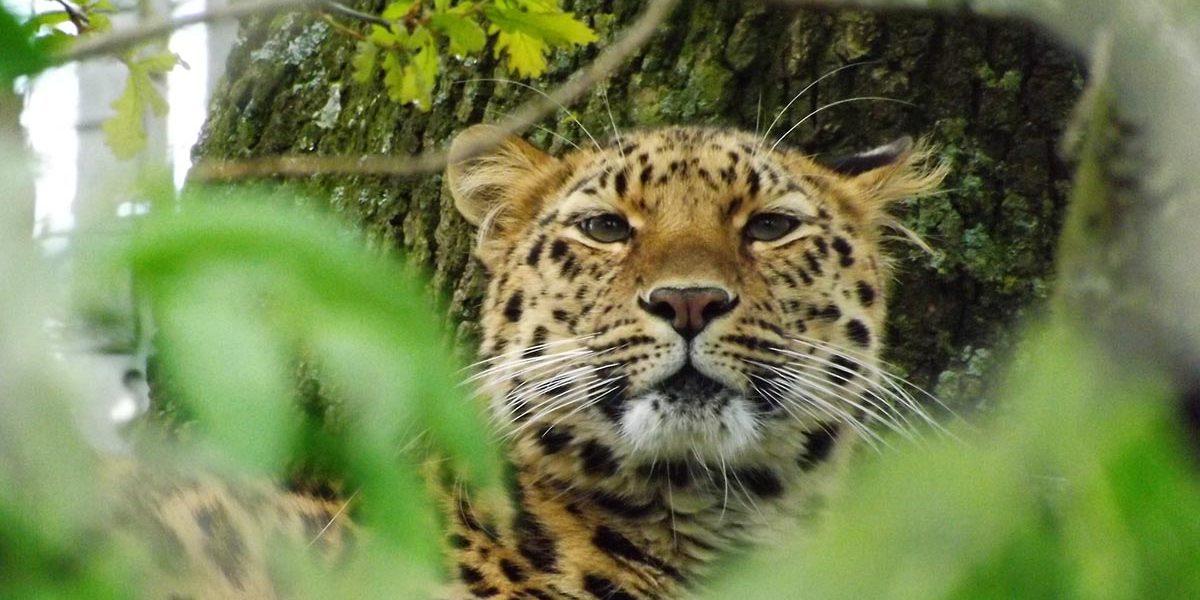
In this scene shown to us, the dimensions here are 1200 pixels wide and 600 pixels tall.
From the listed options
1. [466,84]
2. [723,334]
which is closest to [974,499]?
[723,334]

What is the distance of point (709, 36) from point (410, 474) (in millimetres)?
2447

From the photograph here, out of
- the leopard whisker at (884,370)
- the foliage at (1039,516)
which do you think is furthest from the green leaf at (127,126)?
the foliage at (1039,516)

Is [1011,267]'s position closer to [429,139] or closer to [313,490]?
[429,139]

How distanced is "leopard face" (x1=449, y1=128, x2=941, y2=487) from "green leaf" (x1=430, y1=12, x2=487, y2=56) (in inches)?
14.9

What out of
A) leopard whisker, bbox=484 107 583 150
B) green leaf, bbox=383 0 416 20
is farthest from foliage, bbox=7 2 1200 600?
leopard whisker, bbox=484 107 583 150

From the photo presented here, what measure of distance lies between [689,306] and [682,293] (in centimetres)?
4

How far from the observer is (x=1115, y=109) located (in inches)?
68.7

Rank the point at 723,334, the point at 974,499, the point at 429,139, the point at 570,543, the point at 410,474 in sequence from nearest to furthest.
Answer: the point at 974,499
the point at 410,474
the point at 723,334
the point at 570,543
the point at 429,139

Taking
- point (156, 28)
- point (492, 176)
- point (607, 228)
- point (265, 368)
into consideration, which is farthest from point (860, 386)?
point (265, 368)

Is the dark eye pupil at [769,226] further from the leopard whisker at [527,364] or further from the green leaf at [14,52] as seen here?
the green leaf at [14,52]

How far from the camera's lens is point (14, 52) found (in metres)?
1.09

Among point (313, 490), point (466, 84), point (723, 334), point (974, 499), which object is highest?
point (466, 84)

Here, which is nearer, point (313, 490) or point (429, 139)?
point (313, 490)

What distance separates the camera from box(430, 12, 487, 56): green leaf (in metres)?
2.55
